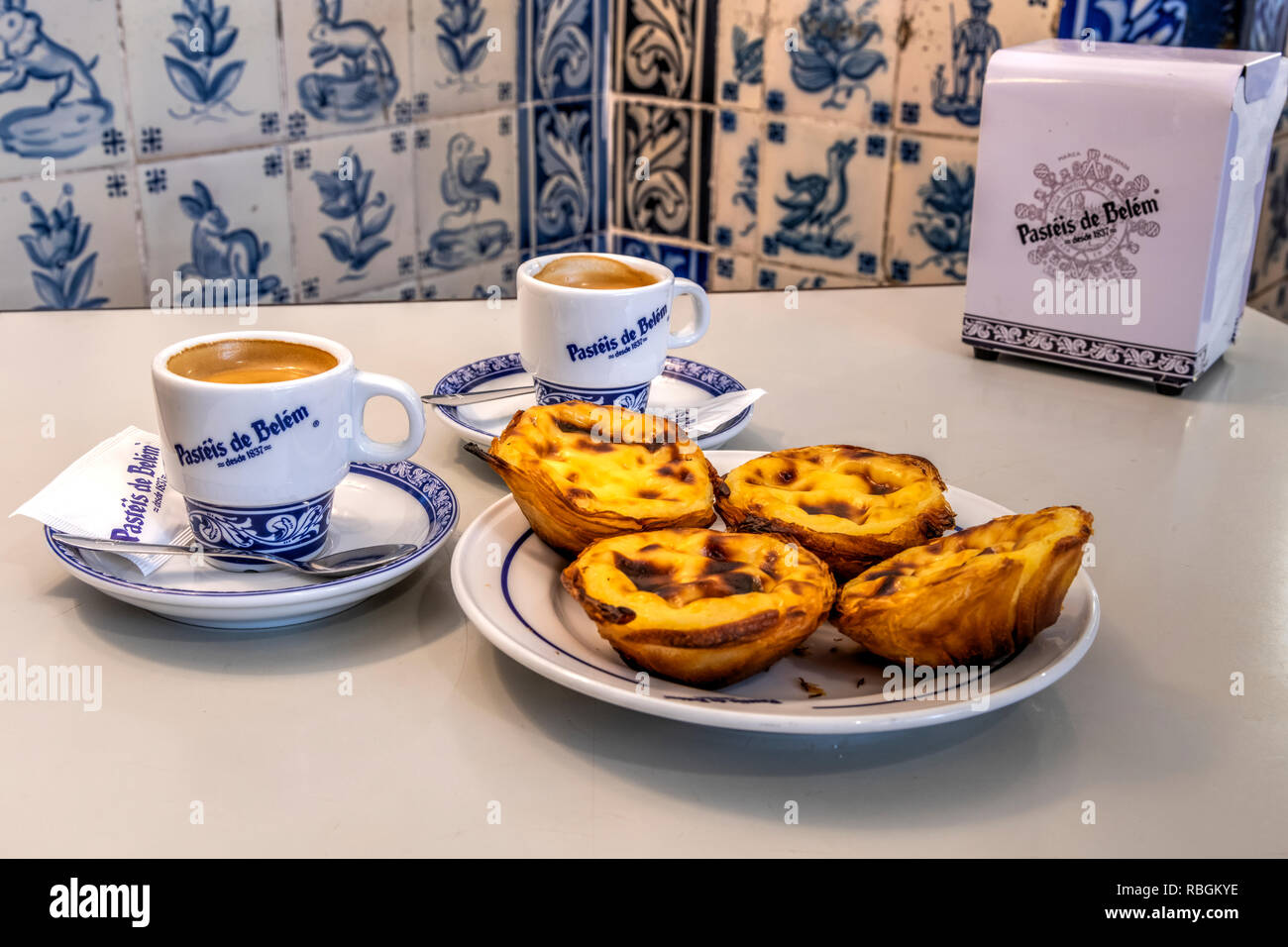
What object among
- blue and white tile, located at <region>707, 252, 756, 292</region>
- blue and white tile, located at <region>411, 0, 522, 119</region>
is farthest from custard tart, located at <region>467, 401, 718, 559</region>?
blue and white tile, located at <region>707, 252, 756, 292</region>

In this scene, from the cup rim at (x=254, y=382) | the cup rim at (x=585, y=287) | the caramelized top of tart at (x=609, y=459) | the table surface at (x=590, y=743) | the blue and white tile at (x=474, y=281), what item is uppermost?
the cup rim at (x=585, y=287)

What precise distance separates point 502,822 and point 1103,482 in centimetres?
55

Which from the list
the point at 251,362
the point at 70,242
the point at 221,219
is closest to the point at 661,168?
the point at 221,219

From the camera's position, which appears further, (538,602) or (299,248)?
(299,248)

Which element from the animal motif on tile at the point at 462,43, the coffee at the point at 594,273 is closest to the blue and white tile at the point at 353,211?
the animal motif on tile at the point at 462,43

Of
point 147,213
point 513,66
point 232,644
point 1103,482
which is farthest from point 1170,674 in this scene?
point 513,66

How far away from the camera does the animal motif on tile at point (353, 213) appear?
1668 millimetres

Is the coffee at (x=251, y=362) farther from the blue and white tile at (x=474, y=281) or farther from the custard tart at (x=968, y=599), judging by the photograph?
the blue and white tile at (x=474, y=281)

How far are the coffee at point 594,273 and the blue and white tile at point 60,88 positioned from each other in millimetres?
786

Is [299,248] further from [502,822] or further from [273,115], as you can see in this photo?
[502,822]

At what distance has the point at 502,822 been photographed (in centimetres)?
51

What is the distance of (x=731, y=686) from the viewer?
56 centimetres

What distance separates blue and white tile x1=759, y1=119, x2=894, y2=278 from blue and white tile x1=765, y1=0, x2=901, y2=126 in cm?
3

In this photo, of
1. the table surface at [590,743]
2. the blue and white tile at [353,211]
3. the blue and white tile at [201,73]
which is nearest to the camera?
the table surface at [590,743]
